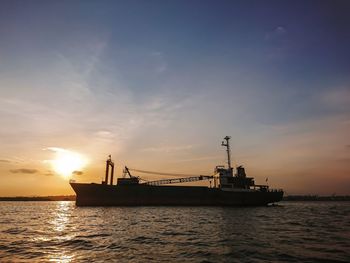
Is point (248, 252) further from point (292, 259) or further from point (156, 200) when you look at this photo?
point (156, 200)

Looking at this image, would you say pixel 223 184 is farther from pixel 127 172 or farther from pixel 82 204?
pixel 82 204

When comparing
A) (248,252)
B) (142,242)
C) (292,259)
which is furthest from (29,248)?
(292,259)

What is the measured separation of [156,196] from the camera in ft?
214

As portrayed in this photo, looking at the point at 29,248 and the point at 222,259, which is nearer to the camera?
the point at 222,259

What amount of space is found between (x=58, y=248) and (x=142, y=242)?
4.93 meters

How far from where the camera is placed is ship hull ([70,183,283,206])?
211ft

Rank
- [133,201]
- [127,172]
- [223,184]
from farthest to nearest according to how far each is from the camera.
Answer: [127,172]
[223,184]
[133,201]

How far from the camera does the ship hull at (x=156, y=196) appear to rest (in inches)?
2532

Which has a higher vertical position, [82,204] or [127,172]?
[127,172]

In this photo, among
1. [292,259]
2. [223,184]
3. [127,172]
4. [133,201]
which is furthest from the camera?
[127,172]

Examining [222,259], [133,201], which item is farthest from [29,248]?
[133,201]

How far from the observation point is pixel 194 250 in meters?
14.8

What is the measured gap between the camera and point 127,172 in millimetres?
75688

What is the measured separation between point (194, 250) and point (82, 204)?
189 feet
